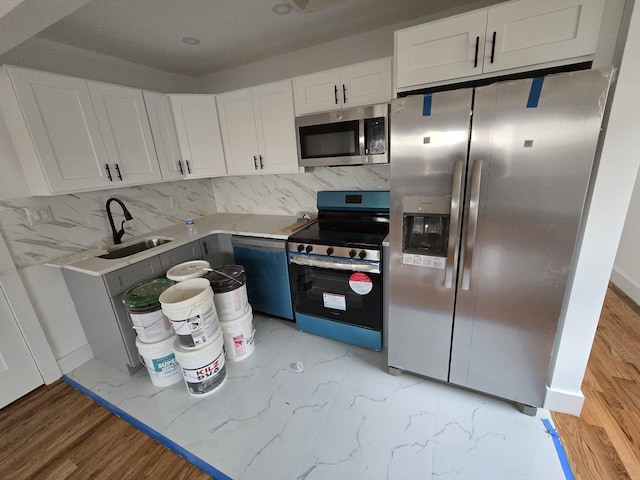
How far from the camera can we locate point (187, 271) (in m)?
2.14

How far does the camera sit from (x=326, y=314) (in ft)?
7.62

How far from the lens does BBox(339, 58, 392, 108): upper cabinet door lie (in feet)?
6.34

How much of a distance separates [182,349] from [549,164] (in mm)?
2349

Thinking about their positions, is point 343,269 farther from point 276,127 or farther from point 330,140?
point 276,127

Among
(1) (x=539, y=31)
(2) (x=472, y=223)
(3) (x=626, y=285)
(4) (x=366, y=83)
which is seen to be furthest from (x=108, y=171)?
(3) (x=626, y=285)

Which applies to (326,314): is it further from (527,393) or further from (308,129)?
(308,129)

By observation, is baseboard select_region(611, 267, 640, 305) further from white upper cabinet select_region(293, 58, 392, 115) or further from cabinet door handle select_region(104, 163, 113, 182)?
cabinet door handle select_region(104, 163, 113, 182)

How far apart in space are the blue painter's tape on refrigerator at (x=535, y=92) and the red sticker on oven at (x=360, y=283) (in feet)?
4.38

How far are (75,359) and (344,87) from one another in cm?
310

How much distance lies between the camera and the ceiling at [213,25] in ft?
5.67

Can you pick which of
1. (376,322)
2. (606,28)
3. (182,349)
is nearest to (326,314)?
(376,322)

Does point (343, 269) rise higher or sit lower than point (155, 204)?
lower

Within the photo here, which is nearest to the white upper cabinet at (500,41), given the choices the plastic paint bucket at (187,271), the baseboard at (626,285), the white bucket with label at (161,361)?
the plastic paint bucket at (187,271)

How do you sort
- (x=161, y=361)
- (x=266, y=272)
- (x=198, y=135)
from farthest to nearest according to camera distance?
(x=198, y=135) → (x=266, y=272) → (x=161, y=361)
